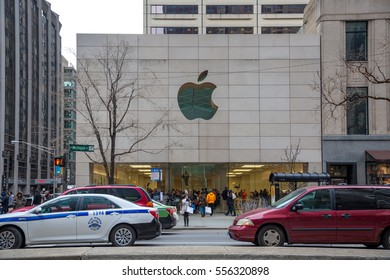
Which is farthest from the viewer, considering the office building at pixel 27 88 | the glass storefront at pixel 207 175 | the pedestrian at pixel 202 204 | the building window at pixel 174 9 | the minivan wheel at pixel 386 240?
the building window at pixel 174 9

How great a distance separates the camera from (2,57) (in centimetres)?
7000

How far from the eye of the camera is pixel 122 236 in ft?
47.3

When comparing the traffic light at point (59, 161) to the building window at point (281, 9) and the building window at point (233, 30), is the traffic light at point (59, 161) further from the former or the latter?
the building window at point (281, 9)

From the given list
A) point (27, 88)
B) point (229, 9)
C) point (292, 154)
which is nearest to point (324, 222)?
point (292, 154)

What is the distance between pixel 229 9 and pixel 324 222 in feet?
237

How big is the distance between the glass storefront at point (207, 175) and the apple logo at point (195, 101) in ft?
11.5

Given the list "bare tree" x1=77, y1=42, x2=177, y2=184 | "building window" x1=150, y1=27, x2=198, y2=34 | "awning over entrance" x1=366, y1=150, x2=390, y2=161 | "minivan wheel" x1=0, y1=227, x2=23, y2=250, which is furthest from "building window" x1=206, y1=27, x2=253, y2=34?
"minivan wheel" x1=0, y1=227, x2=23, y2=250

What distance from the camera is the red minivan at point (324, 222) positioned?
13766 mm

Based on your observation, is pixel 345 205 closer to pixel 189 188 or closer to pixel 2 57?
pixel 189 188

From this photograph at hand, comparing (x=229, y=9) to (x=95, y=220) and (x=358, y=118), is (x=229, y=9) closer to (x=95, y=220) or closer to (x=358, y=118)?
(x=358, y=118)

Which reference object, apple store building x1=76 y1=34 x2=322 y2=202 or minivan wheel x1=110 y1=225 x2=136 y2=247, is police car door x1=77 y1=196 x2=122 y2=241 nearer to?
minivan wheel x1=110 y1=225 x2=136 y2=247

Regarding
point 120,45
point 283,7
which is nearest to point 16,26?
point 283,7

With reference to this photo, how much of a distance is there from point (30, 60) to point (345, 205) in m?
74.4

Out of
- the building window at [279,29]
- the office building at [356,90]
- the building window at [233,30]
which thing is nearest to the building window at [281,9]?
the building window at [279,29]
